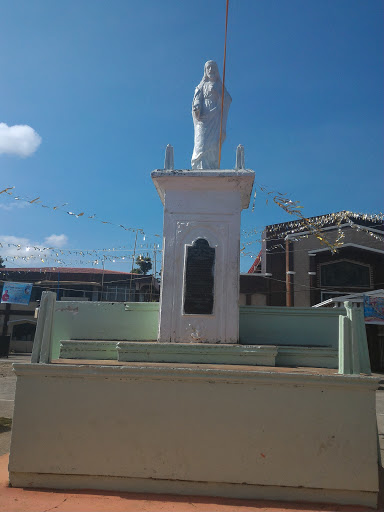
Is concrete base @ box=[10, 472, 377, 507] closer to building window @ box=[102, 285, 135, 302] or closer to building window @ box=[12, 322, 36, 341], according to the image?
building window @ box=[102, 285, 135, 302]

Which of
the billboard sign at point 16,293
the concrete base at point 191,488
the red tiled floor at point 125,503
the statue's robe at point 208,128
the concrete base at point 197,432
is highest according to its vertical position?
the statue's robe at point 208,128

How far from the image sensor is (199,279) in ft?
21.8

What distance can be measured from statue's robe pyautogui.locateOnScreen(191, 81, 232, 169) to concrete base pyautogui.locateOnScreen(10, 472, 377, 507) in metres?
5.01

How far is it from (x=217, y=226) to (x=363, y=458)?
382 cm

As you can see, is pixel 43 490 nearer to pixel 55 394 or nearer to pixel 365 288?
pixel 55 394

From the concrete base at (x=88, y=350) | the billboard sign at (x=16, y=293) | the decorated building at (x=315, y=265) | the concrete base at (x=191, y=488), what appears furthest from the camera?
the billboard sign at (x=16, y=293)

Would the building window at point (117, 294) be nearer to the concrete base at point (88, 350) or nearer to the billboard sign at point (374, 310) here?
the billboard sign at point (374, 310)

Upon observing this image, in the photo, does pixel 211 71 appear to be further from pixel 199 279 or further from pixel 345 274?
pixel 345 274

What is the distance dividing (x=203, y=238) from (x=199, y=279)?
0.68 meters

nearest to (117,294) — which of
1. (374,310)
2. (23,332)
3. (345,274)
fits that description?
(23,332)

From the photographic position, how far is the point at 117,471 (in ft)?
15.3

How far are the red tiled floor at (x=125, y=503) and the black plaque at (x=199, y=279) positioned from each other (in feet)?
9.00

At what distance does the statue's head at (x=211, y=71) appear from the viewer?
7664 mm

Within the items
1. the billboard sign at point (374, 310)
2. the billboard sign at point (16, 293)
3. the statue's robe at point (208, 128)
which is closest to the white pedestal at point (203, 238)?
the statue's robe at point (208, 128)
